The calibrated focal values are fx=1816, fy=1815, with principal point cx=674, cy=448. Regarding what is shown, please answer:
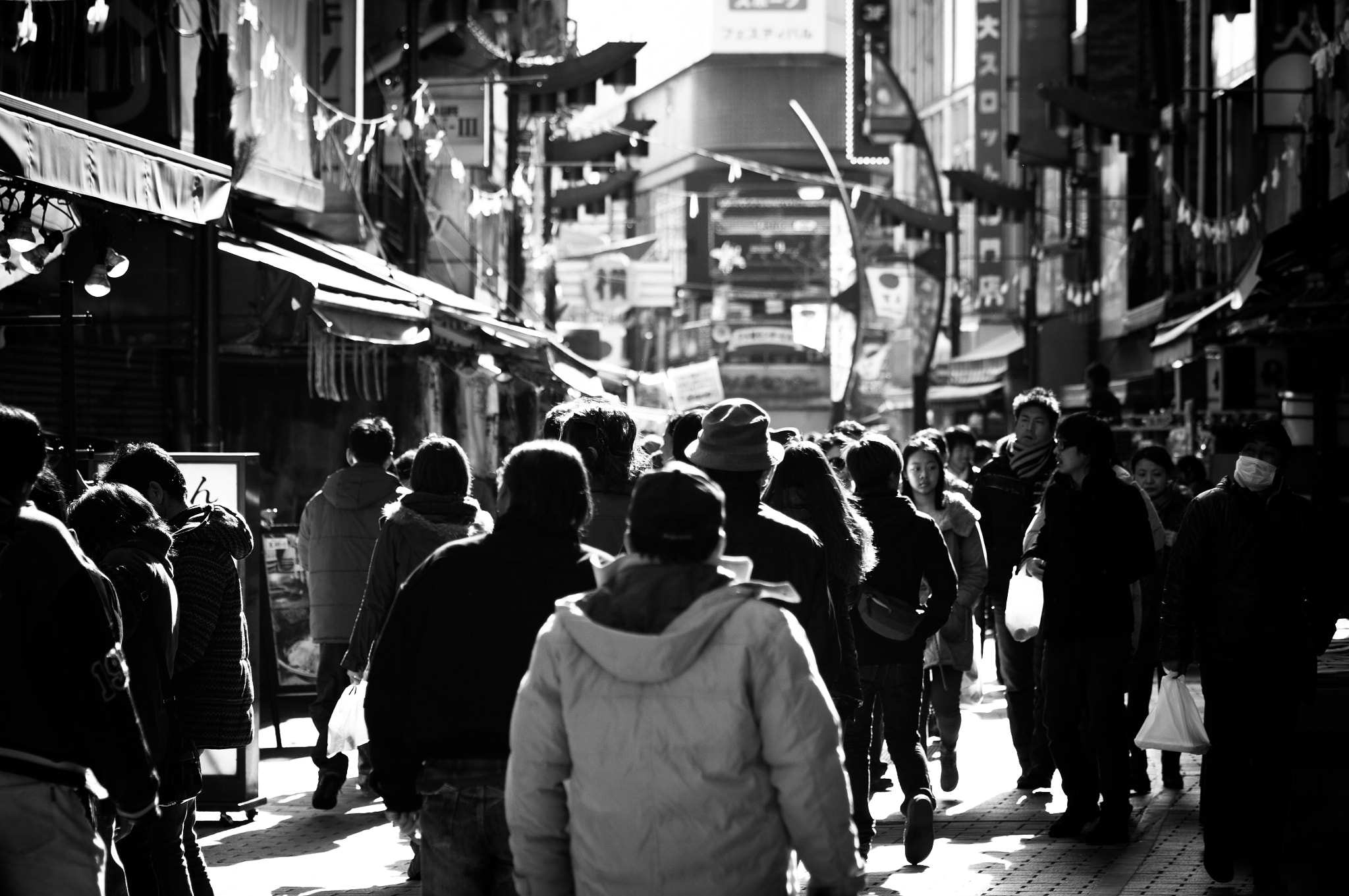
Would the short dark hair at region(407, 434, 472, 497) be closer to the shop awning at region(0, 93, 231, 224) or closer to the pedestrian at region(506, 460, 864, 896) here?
the shop awning at region(0, 93, 231, 224)

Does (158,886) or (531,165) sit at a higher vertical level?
(531,165)

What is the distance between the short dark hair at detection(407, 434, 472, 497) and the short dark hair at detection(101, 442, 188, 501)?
174cm

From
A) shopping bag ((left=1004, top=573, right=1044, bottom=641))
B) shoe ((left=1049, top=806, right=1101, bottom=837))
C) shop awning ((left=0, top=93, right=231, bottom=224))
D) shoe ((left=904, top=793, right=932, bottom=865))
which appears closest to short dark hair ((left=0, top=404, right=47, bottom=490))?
shop awning ((left=0, top=93, right=231, bottom=224))

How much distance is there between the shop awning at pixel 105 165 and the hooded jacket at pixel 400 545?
6.39 feet

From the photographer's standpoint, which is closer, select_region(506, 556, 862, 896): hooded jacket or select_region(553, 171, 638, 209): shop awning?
select_region(506, 556, 862, 896): hooded jacket

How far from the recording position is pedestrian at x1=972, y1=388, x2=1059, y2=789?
33.2 ft

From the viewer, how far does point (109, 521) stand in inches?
231

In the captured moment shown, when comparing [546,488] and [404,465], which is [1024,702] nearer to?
[404,465]

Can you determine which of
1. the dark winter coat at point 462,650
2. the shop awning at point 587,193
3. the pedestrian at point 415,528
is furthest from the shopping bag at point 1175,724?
the shop awning at point 587,193

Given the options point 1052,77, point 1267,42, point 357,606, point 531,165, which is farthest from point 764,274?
point 357,606

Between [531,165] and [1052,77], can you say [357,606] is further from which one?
[1052,77]

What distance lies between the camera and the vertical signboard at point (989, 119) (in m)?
47.4

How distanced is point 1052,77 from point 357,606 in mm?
34228

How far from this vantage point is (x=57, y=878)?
14.5 ft
